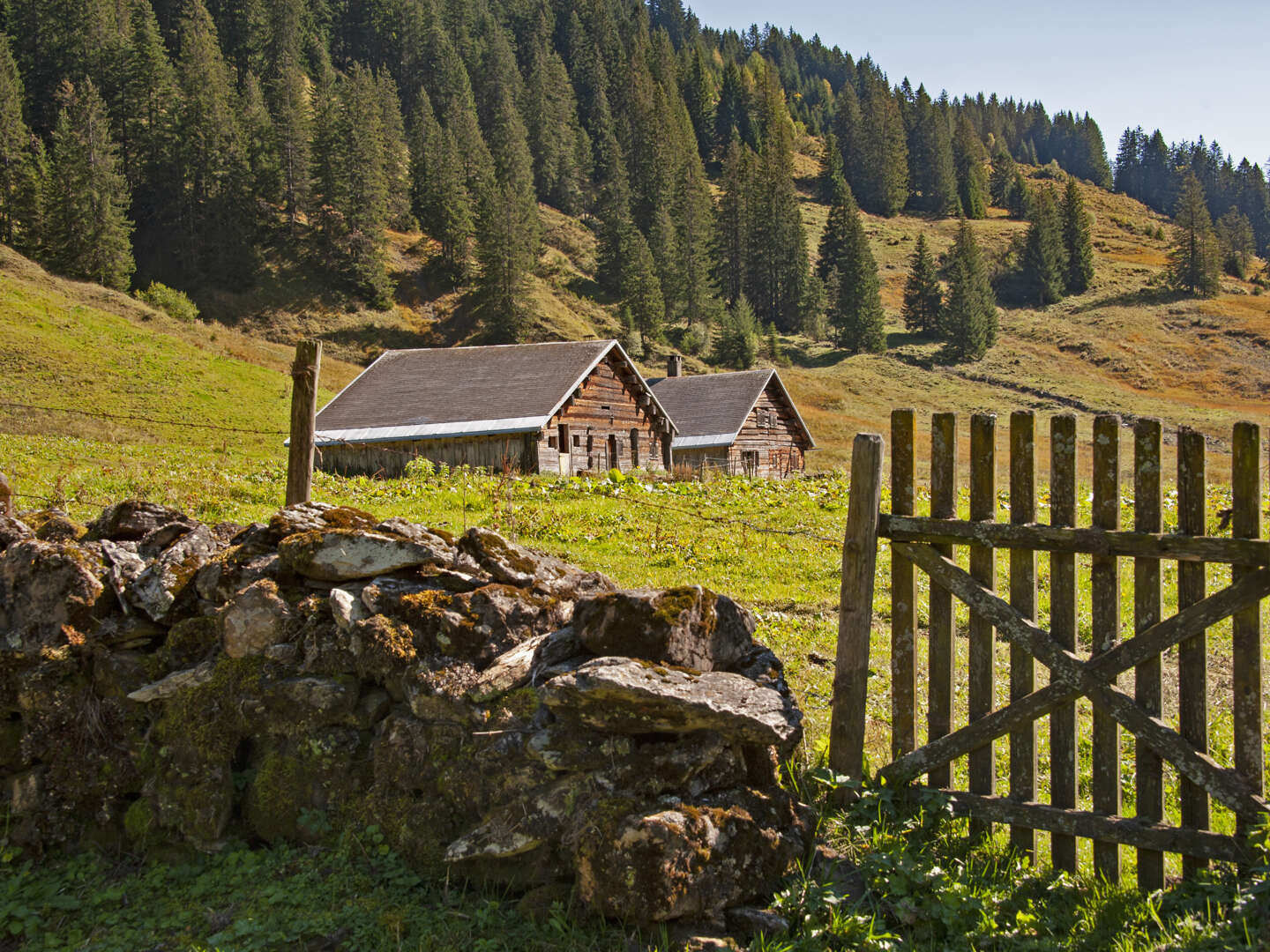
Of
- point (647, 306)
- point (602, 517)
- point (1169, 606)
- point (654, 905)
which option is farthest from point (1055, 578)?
point (647, 306)

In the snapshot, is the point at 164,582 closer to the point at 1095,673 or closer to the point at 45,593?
the point at 45,593

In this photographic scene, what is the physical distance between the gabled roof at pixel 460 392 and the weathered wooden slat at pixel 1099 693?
26.0m

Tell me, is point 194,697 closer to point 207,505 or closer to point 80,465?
point 207,505

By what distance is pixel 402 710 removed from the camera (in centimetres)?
493

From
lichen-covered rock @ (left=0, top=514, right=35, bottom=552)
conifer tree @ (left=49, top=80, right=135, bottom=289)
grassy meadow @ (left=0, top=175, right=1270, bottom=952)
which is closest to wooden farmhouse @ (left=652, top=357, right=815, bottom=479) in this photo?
grassy meadow @ (left=0, top=175, right=1270, bottom=952)

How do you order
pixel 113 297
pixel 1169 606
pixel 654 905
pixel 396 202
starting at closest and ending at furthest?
pixel 654 905 < pixel 1169 606 < pixel 113 297 < pixel 396 202

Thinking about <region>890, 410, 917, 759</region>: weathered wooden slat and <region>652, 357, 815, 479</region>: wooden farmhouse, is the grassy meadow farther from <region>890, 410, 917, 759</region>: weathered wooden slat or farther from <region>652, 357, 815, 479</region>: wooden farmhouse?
<region>652, 357, 815, 479</region>: wooden farmhouse

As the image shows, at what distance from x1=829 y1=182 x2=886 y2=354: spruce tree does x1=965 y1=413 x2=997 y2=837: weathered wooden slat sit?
93.1 m

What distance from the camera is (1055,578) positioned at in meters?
4.39

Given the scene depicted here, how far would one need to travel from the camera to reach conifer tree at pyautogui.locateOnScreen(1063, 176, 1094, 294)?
4633 inches

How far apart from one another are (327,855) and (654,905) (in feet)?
6.29

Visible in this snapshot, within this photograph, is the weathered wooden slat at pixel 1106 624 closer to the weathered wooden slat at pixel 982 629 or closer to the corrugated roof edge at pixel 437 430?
the weathered wooden slat at pixel 982 629

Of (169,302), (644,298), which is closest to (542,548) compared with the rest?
(169,302)

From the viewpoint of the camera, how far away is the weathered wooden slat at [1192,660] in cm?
407
